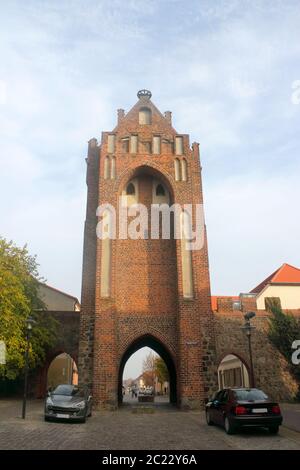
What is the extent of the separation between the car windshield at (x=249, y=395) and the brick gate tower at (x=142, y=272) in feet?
22.8

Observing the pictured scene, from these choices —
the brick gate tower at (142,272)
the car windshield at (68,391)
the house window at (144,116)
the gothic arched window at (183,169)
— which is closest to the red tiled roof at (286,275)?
the brick gate tower at (142,272)

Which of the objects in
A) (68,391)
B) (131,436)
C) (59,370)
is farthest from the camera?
(59,370)

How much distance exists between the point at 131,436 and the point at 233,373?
93.7 feet

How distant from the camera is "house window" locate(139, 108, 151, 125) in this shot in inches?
945

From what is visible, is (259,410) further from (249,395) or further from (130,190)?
(130,190)

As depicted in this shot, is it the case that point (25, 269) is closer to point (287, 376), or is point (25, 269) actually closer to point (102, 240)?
point (102, 240)

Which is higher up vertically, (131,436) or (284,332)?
(284,332)

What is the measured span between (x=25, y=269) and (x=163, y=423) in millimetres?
13054

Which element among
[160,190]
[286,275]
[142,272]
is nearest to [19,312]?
[142,272]

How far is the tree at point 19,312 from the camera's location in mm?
20375

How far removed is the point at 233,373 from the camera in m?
37.1

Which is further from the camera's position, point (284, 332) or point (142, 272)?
point (284, 332)

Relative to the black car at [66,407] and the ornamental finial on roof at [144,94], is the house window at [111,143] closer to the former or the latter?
the ornamental finial on roof at [144,94]

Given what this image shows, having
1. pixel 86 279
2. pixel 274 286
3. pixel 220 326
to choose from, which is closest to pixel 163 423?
pixel 86 279
